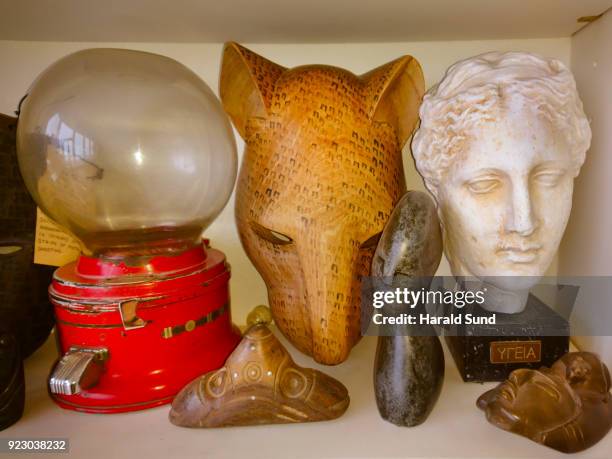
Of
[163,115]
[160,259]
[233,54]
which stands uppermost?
[233,54]

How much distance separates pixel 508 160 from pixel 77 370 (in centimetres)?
68

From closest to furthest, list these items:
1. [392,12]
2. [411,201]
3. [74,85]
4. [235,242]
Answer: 1. [411,201]
2. [74,85]
3. [392,12]
4. [235,242]

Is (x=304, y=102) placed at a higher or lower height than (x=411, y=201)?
higher

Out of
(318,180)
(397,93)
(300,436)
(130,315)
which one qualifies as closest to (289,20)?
(397,93)

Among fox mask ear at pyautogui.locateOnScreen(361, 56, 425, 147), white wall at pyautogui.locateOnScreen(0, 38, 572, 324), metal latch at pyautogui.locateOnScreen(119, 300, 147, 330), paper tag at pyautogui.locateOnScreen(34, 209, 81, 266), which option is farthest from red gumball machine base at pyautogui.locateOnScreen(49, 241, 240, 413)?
white wall at pyautogui.locateOnScreen(0, 38, 572, 324)

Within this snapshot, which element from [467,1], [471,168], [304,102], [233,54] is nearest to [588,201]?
[471,168]

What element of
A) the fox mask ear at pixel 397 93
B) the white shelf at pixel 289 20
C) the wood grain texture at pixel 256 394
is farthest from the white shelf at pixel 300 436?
the white shelf at pixel 289 20

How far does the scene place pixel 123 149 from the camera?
0.70 meters

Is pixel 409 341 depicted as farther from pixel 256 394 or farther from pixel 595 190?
pixel 595 190

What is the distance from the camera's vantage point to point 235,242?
3.45 feet

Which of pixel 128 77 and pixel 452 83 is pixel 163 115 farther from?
pixel 452 83

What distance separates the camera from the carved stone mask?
2.15ft

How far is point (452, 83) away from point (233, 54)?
38 cm

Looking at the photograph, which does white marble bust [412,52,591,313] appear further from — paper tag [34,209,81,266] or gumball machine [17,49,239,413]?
paper tag [34,209,81,266]
